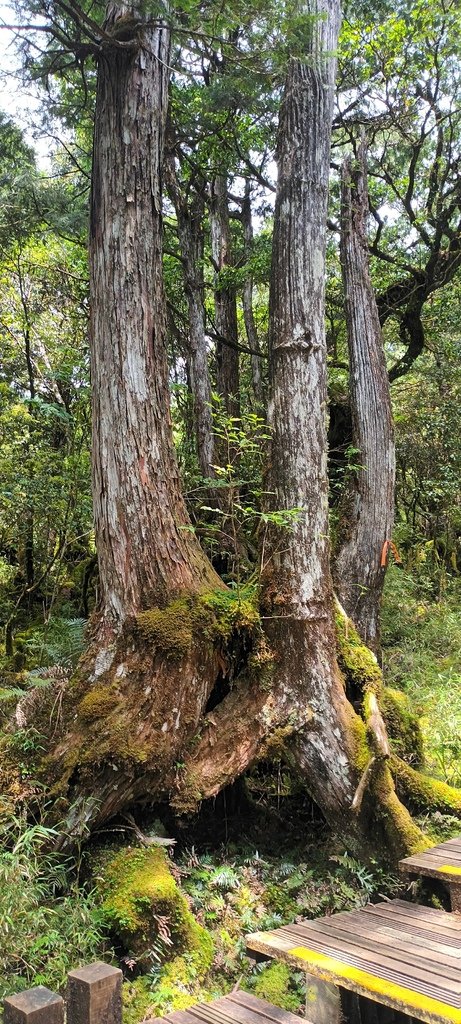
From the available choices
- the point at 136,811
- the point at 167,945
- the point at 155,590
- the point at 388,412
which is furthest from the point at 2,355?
the point at 167,945

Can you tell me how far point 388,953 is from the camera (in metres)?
3.01

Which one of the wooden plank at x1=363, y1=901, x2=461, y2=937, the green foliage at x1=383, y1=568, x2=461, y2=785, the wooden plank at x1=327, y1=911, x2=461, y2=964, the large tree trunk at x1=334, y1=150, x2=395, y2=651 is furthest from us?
the large tree trunk at x1=334, y1=150, x2=395, y2=651

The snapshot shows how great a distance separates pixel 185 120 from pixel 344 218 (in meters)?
2.17

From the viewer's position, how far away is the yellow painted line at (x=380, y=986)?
8.24 ft

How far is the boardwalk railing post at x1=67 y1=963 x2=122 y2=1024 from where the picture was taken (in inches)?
75.0

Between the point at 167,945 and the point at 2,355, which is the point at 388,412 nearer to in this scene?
the point at 167,945

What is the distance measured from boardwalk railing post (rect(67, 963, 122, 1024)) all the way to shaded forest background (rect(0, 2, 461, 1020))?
4.31 ft

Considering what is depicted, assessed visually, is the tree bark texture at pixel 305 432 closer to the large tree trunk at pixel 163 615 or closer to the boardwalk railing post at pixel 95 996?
the large tree trunk at pixel 163 615

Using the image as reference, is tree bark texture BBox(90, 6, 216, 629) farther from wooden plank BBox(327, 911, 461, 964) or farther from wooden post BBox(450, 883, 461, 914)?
wooden post BBox(450, 883, 461, 914)

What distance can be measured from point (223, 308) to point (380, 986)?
8380mm

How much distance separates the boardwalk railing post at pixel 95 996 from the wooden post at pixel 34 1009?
4.7 inches

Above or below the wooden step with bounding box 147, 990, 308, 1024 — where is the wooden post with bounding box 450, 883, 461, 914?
below

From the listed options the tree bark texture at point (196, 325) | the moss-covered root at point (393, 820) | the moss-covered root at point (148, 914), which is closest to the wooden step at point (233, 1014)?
the moss-covered root at point (148, 914)

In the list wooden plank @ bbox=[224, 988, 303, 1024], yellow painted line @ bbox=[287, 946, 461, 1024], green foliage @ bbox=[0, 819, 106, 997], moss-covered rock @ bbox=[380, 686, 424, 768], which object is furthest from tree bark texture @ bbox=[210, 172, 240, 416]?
wooden plank @ bbox=[224, 988, 303, 1024]
